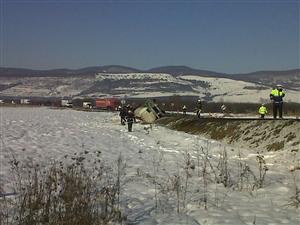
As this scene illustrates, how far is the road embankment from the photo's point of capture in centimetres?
1677

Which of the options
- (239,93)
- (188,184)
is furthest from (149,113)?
(239,93)

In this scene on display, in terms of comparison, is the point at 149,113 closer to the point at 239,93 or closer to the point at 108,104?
the point at 108,104

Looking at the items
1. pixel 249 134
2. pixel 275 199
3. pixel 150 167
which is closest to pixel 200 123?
pixel 249 134

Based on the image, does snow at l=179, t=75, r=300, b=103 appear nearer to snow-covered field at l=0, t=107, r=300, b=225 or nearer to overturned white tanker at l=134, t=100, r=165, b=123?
overturned white tanker at l=134, t=100, r=165, b=123

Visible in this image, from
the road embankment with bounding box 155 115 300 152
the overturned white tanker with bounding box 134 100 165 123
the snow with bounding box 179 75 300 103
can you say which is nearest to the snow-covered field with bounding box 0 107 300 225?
the road embankment with bounding box 155 115 300 152

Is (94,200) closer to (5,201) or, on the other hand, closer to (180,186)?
(5,201)

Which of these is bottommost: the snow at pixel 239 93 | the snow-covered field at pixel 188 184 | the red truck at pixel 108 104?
the snow-covered field at pixel 188 184

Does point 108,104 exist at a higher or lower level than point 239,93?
lower

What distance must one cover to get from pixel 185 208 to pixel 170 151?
365 inches

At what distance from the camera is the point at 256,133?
19.4 m

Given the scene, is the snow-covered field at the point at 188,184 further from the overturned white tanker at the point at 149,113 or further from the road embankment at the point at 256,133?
the overturned white tanker at the point at 149,113

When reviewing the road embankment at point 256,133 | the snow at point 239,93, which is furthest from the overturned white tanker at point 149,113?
the snow at point 239,93

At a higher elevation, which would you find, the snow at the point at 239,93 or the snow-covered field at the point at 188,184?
the snow at the point at 239,93

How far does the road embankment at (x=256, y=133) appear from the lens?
55.0ft
